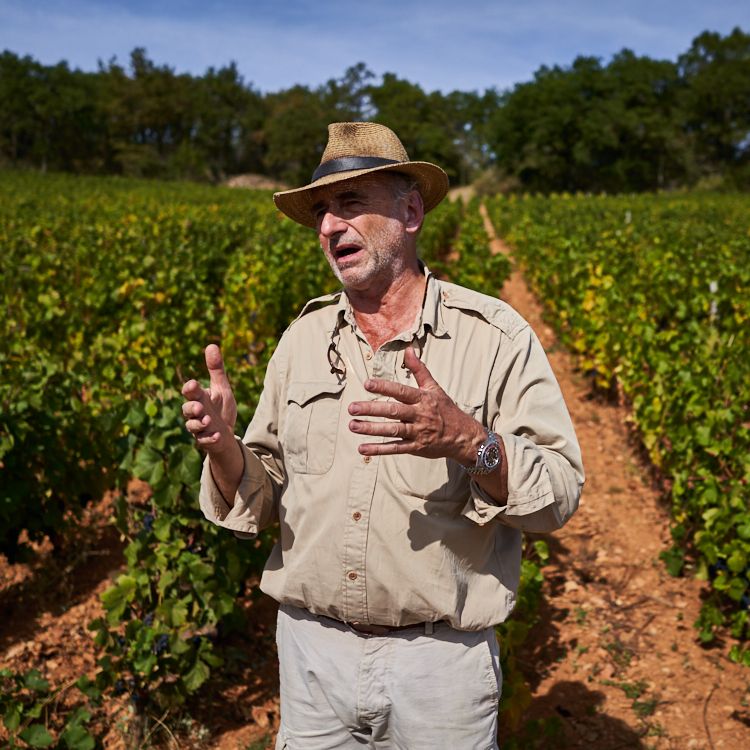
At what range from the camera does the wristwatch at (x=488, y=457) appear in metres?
1.66

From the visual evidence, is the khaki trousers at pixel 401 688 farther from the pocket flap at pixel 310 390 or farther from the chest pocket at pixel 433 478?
the pocket flap at pixel 310 390

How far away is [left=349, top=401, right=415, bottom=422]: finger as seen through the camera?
5.07ft

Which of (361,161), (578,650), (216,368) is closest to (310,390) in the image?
(216,368)

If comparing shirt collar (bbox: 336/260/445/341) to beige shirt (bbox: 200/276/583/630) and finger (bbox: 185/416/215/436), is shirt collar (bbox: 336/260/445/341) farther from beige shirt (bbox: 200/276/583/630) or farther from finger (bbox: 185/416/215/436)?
finger (bbox: 185/416/215/436)

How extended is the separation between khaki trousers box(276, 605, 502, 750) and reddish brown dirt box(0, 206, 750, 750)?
5.29 ft

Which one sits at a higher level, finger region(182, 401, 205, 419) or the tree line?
the tree line

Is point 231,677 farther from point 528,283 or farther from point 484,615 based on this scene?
point 528,283

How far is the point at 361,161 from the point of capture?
6.81 ft

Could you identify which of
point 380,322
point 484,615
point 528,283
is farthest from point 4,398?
point 528,283

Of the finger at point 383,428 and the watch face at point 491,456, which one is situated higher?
the finger at point 383,428

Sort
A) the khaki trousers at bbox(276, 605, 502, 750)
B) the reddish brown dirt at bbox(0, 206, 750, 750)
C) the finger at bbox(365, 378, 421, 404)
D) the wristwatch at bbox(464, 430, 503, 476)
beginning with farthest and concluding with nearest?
the reddish brown dirt at bbox(0, 206, 750, 750)
the khaki trousers at bbox(276, 605, 502, 750)
the wristwatch at bbox(464, 430, 503, 476)
the finger at bbox(365, 378, 421, 404)

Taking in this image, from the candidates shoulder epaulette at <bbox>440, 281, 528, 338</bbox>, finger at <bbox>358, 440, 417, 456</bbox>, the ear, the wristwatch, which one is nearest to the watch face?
the wristwatch

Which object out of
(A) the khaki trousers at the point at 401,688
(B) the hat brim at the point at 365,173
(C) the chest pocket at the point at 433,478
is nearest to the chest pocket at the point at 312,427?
(C) the chest pocket at the point at 433,478

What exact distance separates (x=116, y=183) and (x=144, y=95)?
3616 centimetres
